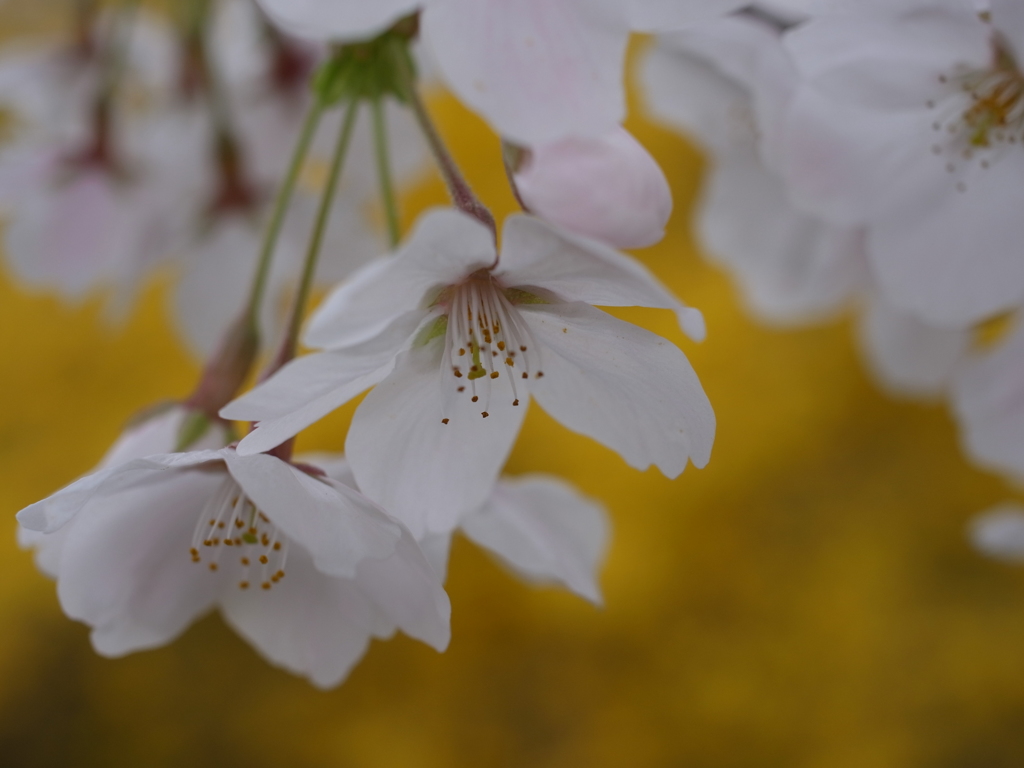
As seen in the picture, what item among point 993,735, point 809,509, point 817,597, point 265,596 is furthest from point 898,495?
point 265,596

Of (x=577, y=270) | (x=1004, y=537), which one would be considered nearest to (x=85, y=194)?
(x=577, y=270)

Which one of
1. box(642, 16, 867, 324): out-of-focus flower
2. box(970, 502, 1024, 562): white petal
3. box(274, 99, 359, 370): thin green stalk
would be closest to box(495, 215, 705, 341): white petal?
box(274, 99, 359, 370): thin green stalk

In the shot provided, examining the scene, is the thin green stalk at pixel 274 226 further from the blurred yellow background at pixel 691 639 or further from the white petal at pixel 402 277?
the blurred yellow background at pixel 691 639

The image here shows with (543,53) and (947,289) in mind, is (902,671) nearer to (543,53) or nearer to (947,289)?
(947,289)

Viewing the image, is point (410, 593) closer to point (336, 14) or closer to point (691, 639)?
point (336, 14)

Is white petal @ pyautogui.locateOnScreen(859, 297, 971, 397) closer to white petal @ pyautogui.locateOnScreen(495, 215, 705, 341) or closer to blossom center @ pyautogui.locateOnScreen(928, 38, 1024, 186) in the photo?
blossom center @ pyautogui.locateOnScreen(928, 38, 1024, 186)

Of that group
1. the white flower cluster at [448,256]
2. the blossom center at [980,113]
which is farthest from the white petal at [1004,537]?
the blossom center at [980,113]
